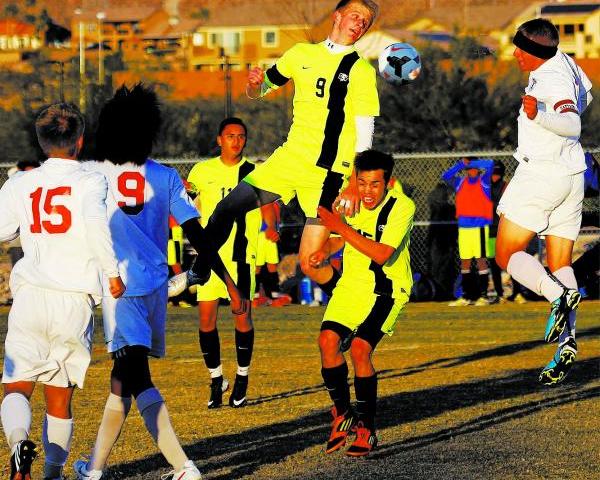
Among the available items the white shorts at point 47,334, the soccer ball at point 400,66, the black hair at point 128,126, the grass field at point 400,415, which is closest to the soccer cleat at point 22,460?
the white shorts at point 47,334

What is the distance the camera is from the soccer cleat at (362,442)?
8.34m

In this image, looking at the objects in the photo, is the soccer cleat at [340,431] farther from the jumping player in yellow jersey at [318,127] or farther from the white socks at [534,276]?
the white socks at [534,276]

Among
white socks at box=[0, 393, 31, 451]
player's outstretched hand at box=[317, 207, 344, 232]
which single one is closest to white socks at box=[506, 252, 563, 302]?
player's outstretched hand at box=[317, 207, 344, 232]

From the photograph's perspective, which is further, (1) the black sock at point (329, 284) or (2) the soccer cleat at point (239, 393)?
(2) the soccer cleat at point (239, 393)

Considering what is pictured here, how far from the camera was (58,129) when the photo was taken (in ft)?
22.2

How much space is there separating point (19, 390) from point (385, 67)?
14.2 ft

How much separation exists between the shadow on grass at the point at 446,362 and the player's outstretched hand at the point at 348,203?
2.78 metres

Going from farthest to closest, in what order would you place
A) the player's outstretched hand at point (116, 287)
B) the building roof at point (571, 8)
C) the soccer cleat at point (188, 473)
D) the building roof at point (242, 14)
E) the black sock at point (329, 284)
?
the building roof at point (242, 14) < the building roof at point (571, 8) < the black sock at point (329, 284) < the soccer cleat at point (188, 473) < the player's outstretched hand at point (116, 287)

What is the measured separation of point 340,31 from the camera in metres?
9.21

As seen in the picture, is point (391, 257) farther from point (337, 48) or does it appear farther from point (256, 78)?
point (256, 78)

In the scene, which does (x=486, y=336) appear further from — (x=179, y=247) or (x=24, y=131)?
(x=24, y=131)

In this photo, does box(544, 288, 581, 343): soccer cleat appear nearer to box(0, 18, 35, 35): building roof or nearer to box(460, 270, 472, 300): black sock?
box(460, 270, 472, 300): black sock

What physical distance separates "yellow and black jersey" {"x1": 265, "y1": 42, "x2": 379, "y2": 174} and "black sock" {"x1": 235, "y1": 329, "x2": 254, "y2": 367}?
7.30 feet

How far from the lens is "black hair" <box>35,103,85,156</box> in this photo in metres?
6.75
